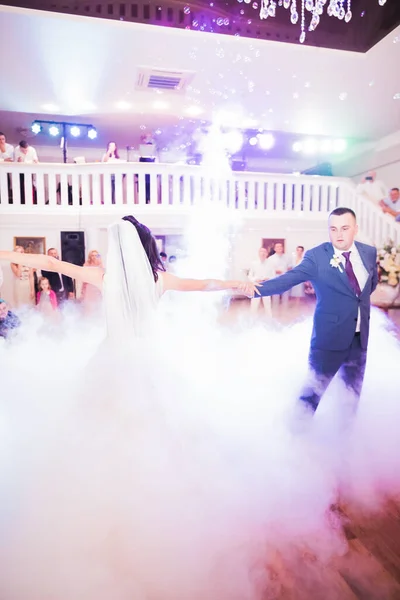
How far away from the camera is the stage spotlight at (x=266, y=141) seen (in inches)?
435

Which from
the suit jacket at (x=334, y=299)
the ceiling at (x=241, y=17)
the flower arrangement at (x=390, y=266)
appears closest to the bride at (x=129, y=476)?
the suit jacket at (x=334, y=299)

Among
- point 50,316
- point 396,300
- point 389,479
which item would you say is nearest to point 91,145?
point 50,316

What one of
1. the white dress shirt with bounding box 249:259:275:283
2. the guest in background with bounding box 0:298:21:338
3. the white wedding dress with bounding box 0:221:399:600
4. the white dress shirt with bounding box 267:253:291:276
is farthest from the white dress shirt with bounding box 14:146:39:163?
the white wedding dress with bounding box 0:221:399:600

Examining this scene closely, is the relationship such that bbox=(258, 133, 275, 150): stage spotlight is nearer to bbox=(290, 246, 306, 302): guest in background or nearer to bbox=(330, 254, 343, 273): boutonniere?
bbox=(290, 246, 306, 302): guest in background

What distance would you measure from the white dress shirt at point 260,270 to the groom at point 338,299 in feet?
19.8

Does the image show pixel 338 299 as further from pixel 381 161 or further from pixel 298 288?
pixel 381 161

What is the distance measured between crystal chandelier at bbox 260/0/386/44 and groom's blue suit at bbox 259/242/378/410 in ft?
15.7

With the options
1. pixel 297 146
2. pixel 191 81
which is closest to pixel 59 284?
pixel 191 81

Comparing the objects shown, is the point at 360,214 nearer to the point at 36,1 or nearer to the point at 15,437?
the point at 36,1

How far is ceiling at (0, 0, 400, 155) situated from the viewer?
601 cm

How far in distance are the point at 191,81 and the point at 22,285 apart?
457 centimetres

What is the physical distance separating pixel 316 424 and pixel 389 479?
58cm

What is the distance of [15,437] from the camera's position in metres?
2.53

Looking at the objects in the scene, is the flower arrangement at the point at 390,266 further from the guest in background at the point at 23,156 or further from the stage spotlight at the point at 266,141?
the guest in background at the point at 23,156
